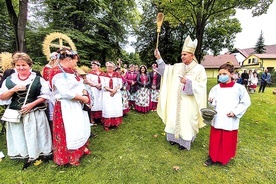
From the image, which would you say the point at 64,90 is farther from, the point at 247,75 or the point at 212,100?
the point at 247,75

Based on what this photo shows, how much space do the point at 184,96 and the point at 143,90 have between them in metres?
3.68

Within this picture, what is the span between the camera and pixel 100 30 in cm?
1564

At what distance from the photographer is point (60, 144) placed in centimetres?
312

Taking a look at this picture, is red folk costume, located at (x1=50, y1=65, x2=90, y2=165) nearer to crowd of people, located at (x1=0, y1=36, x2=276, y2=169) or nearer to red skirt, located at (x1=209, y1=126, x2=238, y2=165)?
crowd of people, located at (x1=0, y1=36, x2=276, y2=169)

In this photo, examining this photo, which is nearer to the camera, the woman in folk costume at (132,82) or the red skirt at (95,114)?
the red skirt at (95,114)

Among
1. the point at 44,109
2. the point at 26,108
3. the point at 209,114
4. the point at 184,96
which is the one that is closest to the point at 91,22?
Answer: the point at 44,109

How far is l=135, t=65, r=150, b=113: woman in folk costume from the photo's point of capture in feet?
24.7

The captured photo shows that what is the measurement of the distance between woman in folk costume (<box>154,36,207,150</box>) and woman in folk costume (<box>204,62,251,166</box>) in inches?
19.5

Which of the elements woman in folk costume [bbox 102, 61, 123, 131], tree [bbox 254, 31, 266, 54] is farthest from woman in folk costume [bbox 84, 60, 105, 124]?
tree [bbox 254, 31, 266, 54]

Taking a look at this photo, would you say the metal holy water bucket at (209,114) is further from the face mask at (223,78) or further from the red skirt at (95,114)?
the red skirt at (95,114)

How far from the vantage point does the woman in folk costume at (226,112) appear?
10.5ft

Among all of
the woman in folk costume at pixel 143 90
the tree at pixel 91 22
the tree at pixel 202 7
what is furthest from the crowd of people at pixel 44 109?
the tree at pixel 202 7

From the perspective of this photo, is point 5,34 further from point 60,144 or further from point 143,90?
point 60,144

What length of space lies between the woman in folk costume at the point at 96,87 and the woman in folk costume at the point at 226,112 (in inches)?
137
